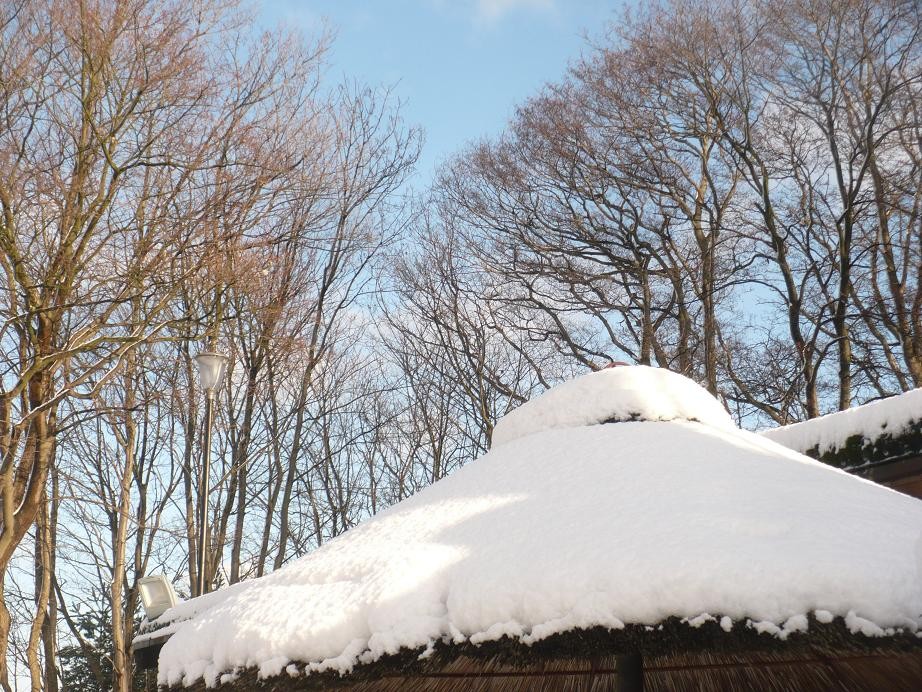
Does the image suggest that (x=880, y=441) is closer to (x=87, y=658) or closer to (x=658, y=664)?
(x=658, y=664)

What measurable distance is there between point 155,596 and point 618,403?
5.79 m

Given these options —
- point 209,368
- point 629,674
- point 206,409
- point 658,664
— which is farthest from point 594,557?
point 206,409

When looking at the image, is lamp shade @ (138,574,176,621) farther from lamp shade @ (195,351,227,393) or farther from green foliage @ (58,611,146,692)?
green foliage @ (58,611,146,692)

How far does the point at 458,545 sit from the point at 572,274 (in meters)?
12.4

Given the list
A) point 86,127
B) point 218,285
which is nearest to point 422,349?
point 218,285

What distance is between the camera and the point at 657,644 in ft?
7.41

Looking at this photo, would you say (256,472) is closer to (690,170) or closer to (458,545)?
(690,170)

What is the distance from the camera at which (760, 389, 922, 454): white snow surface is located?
612 centimetres

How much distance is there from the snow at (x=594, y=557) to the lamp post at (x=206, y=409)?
18.3 feet

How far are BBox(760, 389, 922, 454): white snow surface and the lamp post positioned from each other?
581cm

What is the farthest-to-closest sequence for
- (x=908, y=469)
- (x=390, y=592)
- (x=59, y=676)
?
1. (x=59, y=676)
2. (x=908, y=469)
3. (x=390, y=592)

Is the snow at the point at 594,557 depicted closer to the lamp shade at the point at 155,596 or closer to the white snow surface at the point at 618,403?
the white snow surface at the point at 618,403

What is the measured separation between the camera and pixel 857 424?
655 centimetres

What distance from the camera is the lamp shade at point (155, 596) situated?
25.2 feet
